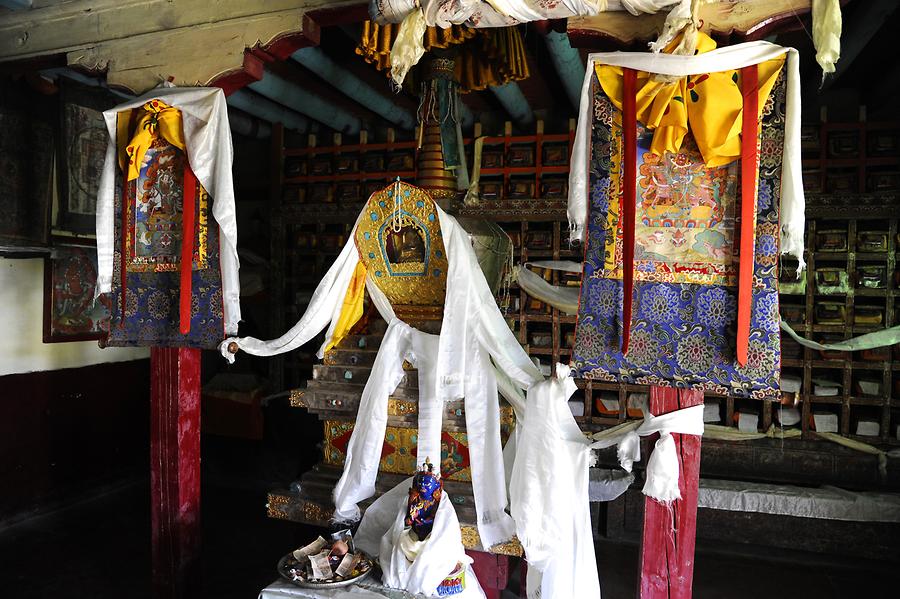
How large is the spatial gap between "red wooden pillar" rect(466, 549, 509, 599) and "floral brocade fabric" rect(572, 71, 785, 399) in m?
1.22

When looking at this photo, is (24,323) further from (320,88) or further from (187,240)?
(320,88)

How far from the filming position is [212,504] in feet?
16.3

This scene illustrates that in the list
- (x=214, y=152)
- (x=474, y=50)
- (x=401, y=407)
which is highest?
(x=474, y=50)

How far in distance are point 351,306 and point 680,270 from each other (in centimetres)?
185

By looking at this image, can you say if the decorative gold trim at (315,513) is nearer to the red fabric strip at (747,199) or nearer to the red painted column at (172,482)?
the red painted column at (172,482)

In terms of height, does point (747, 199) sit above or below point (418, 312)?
above

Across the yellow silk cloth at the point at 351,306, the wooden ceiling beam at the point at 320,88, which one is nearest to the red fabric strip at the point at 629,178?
the yellow silk cloth at the point at 351,306

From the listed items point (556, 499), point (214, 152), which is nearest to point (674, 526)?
point (556, 499)

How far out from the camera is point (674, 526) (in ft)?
8.02

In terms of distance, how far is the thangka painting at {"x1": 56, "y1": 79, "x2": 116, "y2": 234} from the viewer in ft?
13.1

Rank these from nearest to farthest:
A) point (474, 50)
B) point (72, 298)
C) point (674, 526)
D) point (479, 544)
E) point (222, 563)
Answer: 1. point (674, 526)
2. point (479, 544)
3. point (474, 50)
4. point (222, 563)
5. point (72, 298)

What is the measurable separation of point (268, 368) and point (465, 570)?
3.69m

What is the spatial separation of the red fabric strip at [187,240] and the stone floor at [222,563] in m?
1.52

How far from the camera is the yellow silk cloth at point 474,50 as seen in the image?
3037 mm
